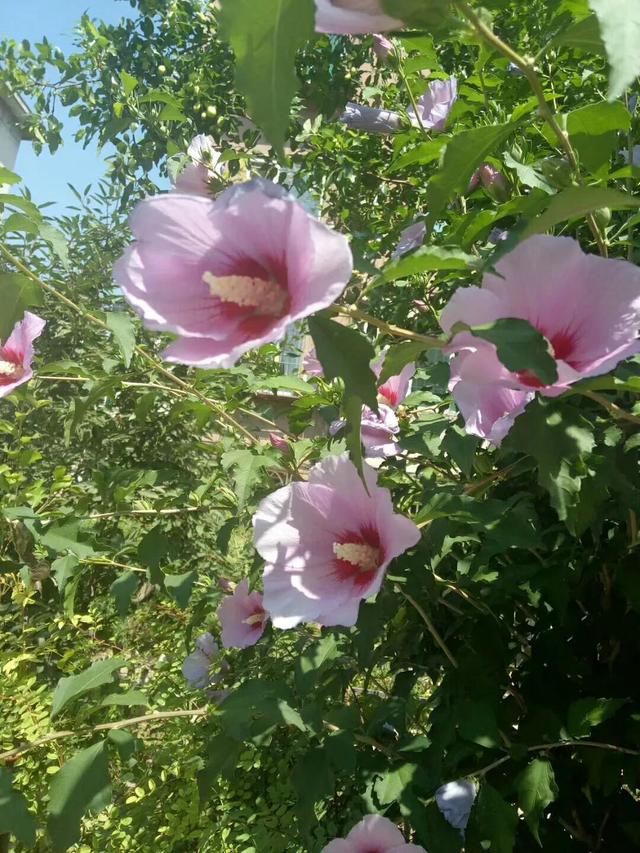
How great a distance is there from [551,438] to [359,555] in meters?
0.32

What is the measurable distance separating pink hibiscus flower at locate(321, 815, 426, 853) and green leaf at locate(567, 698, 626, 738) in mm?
347

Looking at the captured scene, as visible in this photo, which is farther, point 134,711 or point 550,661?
point 134,711

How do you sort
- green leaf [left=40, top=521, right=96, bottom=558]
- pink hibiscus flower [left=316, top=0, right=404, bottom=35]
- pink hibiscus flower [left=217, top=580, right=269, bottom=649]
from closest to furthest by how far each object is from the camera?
pink hibiscus flower [left=316, top=0, right=404, bottom=35] < green leaf [left=40, top=521, right=96, bottom=558] < pink hibiscus flower [left=217, top=580, right=269, bottom=649]

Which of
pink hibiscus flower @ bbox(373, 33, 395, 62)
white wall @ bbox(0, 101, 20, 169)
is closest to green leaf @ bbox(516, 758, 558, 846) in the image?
pink hibiscus flower @ bbox(373, 33, 395, 62)

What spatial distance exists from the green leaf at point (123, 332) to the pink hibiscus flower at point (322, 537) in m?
0.32

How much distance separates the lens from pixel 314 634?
1.56 meters

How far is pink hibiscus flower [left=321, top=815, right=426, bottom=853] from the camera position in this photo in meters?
1.07

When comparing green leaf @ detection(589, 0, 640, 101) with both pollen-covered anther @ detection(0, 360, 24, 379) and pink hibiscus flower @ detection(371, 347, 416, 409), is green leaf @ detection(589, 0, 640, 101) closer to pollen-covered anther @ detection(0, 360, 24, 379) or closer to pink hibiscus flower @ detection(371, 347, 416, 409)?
pink hibiscus flower @ detection(371, 347, 416, 409)

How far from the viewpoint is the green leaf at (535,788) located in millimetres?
867

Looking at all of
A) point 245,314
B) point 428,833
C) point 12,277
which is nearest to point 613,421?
point 245,314

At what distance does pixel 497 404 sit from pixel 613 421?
Answer: 0.70 feet

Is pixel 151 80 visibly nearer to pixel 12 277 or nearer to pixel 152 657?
pixel 152 657

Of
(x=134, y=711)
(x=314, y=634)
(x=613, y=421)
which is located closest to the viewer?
(x=613, y=421)

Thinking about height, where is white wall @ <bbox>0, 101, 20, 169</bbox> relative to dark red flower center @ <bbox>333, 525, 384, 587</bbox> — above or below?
below
